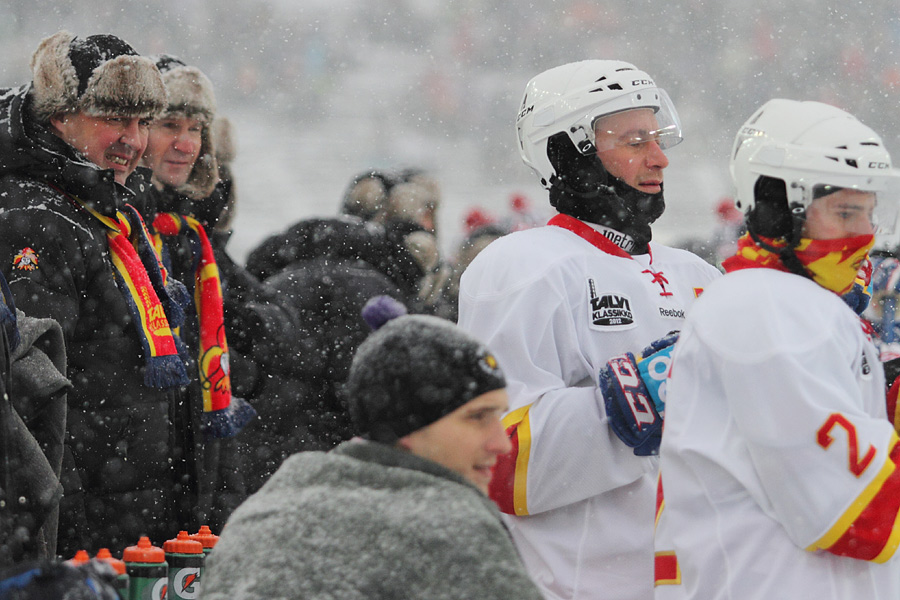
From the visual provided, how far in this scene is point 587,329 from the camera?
303cm

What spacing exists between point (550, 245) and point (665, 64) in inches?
550

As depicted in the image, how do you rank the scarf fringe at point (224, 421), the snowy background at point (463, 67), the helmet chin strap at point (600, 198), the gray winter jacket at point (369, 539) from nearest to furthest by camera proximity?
the gray winter jacket at point (369, 539) → the helmet chin strap at point (600, 198) → the scarf fringe at point (224, 421) → the snowy background at point (463, 67)

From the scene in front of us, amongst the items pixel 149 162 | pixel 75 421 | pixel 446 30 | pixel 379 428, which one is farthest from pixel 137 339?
pixel 446 30

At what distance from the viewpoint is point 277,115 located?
568 inches

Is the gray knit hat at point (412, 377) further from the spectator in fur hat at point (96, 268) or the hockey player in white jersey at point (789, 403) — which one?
the spectator in fur hat at point (96, 268)

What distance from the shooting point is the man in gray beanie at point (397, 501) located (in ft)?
5.90

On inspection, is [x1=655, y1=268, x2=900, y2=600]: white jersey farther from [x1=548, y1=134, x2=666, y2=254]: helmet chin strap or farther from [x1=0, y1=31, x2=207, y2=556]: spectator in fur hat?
[x1=0, y1=31, x2=207, y2=556]: spectator in fur hat

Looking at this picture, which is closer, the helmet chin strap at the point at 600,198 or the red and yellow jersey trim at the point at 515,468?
the red and yellow jersey trim at the point at 515,468

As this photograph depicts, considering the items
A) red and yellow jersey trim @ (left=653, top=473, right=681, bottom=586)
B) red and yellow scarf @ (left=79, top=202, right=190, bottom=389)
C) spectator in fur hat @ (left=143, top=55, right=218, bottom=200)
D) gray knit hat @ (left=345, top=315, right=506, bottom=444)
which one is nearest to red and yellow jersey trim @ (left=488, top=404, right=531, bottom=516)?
red and yellow jersey trim @ (left=653, top=473, right=681, bottom=586)

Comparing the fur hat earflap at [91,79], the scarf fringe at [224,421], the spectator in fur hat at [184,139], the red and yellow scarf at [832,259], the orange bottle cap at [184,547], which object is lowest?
the scarf fringe at [224,421]

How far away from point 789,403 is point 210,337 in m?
2.45

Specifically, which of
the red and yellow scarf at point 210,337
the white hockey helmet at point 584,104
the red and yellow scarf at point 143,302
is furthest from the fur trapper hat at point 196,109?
the white hockey helmet at point 584,104

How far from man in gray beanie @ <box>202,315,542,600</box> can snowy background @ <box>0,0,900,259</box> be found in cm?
1018

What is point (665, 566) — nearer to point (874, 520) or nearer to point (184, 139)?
point (874, 520)
